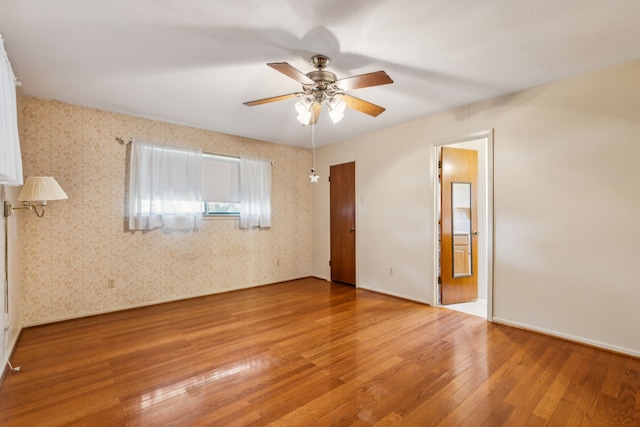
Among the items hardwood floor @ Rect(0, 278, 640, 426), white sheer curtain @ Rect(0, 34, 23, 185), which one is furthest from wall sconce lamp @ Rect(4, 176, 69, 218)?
hardwood floor @ Rect(0, 278, 640, 426)

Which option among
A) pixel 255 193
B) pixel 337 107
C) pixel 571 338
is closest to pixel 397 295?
pixel 571 338

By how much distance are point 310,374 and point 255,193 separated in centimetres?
330

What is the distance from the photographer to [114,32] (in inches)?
81.7

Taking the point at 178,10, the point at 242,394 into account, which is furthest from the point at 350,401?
the point at 178,10

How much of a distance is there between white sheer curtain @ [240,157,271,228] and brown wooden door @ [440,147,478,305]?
2.85 meters

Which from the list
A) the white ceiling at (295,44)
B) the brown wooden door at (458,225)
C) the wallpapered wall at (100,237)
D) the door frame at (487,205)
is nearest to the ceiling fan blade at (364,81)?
the white ceiling at (295,44)

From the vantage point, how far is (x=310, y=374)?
86.9 inches

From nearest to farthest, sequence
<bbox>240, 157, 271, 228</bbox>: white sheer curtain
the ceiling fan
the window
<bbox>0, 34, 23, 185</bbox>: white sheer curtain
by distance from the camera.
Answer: <bbox>0, 34, 23, 185</bbox>: white sheer curtain
the ceiling fan
the window
<bbox>240, 157, 271, 228</bbox>: white sheer curtain

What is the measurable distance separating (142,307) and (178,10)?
358 centimetres

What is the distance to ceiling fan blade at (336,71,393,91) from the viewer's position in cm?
208

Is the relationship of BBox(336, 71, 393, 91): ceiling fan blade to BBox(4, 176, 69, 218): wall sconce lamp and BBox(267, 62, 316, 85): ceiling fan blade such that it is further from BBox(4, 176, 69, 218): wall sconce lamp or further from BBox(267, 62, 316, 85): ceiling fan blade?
BBox(4, 176, 69, 218): wall sconce lamp

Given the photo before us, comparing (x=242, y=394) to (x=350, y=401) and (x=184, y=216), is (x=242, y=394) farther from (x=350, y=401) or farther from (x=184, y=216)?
(x=184, y=216)

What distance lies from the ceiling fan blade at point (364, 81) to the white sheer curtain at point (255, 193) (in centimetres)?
290

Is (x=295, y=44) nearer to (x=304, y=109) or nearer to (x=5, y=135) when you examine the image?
(x=304, y=109)
